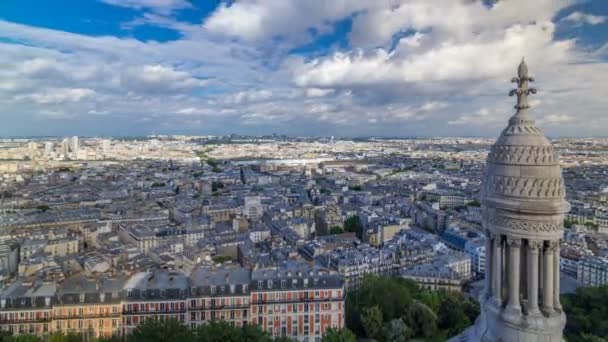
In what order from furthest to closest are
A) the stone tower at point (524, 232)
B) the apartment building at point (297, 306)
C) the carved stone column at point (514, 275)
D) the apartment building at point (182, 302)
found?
the apartment building at point (297, 306), the apartment building at point (182, 302), the carved stone column at point (514, 275), the stone tower at point (524, 232)

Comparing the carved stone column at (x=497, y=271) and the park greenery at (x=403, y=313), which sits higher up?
the carved stone column at (x=497, y=271)

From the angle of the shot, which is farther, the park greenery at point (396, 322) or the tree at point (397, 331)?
the tree at point (397, 331)

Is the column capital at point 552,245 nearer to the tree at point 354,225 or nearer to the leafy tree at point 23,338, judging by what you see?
the leafy tree at point 23,338

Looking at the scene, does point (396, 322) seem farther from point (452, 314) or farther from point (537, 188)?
point (537, 188)

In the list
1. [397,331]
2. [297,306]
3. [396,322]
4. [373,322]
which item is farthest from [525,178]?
[297,306]

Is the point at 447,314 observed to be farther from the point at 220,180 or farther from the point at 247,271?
the point at 220,180

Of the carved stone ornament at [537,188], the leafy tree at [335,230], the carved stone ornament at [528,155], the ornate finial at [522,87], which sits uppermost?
the ornate finial at [522,87]

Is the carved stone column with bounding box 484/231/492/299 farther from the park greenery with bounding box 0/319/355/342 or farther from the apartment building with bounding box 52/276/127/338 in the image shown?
the apartment building with bounding box 52/276/127/338

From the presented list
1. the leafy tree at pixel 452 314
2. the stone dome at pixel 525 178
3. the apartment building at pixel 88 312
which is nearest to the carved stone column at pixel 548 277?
the stone dome at pixel 525 178
